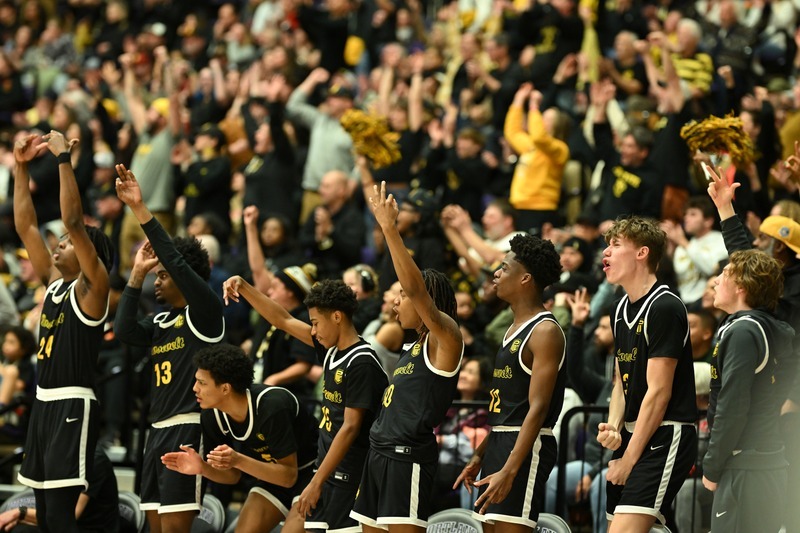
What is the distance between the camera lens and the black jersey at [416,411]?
6.87 meters

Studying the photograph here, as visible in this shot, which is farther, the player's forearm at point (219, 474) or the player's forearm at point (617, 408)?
the player's forearm at point (219, 474)

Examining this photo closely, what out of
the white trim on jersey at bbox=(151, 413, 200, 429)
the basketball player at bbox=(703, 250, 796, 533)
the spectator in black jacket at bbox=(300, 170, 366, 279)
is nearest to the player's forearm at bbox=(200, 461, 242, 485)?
Answer: the white trim on jersey at bbox=(151, 413, 200, 429)

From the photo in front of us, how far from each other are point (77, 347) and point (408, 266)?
8.78 feet

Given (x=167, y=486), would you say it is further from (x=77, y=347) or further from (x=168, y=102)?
(x=168, y=102)

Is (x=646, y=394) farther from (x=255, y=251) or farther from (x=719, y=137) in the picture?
(x=255, y=251)

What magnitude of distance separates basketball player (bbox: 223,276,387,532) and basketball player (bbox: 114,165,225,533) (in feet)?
2.51

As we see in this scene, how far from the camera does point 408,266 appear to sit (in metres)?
6.61

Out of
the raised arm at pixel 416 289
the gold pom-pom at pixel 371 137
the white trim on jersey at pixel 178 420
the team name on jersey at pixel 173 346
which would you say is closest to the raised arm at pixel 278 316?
the team name on jersey at pixel 173 346

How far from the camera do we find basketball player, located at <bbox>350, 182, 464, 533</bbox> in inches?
269

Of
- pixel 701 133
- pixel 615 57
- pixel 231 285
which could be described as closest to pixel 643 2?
pixel 615 57

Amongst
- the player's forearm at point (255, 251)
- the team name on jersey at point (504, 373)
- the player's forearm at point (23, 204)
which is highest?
the player's forearm at point (23, 204)

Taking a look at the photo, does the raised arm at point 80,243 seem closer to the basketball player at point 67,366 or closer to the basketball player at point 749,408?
the basketball player at point 67,366

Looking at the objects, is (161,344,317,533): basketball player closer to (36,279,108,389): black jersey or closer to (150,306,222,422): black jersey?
(150,306,222,422): black jersey

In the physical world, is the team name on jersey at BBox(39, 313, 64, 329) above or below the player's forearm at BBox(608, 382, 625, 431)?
above
